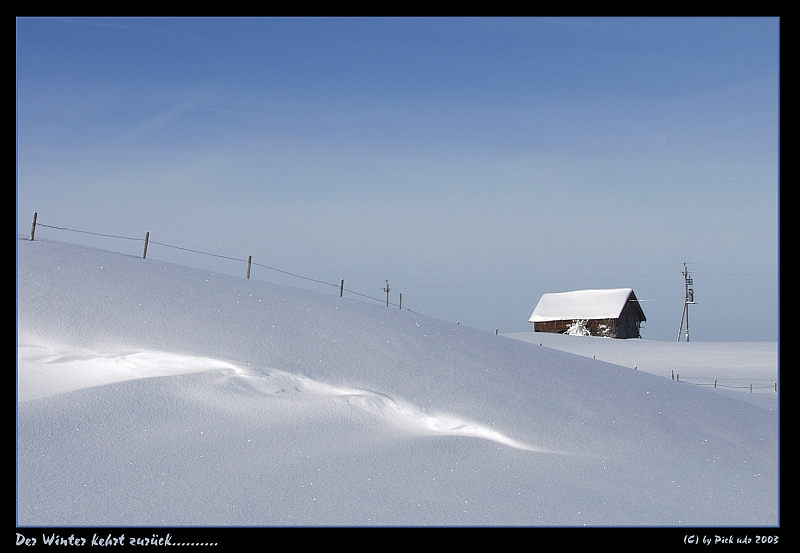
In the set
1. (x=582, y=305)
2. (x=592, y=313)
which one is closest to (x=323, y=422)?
(x=592, y=313)

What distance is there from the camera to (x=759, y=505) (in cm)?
820

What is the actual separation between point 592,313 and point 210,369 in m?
56.1

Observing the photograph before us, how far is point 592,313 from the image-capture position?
61688mm

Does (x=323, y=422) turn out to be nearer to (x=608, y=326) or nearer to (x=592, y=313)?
(x=608, y=326)

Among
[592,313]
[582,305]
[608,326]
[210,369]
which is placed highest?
[210,369]

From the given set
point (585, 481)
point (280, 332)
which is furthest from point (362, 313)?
point (585, 481)

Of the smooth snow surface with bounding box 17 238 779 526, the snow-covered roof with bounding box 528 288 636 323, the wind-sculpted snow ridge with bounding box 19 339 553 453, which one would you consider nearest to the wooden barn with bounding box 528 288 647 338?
the snow-covered roof with bounding box 528 288 636 323

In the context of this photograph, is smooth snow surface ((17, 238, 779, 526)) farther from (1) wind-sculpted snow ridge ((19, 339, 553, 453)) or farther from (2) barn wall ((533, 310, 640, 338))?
(2) barn wall ((533, 310, 640, 338))

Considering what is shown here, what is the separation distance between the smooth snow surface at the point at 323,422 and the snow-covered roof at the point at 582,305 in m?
47.5

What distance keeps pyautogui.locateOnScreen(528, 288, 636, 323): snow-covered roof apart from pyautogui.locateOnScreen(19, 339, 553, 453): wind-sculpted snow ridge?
54.0 metres

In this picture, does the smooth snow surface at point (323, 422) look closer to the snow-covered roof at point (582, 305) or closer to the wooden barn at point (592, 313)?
the wooden barn at point (592, 313)

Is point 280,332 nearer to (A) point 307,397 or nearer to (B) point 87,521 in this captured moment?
(A) point 307,397

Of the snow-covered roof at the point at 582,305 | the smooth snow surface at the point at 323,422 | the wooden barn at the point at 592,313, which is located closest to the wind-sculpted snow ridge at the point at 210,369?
the smooth snow surface at the point at 323,422

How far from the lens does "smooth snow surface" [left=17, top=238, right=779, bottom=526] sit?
6285 mm
